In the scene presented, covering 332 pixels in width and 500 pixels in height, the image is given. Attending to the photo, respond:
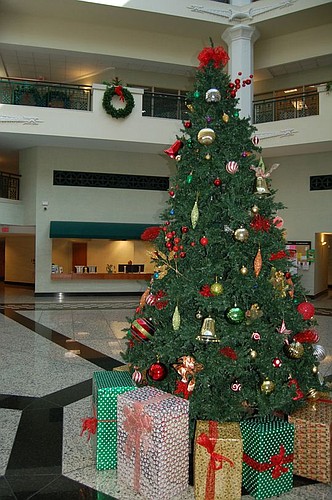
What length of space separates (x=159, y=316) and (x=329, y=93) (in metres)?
11.3

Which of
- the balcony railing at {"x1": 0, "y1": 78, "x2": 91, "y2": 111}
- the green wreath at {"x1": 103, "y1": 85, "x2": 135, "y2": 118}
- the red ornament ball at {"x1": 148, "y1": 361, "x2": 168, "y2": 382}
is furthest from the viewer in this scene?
the green wreath at {"x1": 103, "y1": 85, "x2": 135, "y2": 118}

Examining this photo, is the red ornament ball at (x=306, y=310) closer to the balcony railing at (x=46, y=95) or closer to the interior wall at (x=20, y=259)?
the balcony railing at (x=46, y=95)

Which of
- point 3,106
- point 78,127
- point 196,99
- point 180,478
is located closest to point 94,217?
point 78,127

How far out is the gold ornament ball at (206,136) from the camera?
3.35 m

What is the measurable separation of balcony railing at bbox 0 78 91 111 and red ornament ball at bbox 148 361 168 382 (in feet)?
37.3

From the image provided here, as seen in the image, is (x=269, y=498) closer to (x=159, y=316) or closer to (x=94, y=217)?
(x=159, y=316)

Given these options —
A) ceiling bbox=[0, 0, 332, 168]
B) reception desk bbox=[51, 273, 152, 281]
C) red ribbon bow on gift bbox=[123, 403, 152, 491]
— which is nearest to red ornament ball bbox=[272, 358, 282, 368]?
red ribbon bow on gift bbox=[123, 403, 152, 491]

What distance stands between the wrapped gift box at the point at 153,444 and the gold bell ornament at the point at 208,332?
0.45 meters

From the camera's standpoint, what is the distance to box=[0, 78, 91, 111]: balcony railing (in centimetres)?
1268

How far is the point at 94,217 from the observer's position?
1509 cm

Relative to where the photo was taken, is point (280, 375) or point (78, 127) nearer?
point (280, 375)

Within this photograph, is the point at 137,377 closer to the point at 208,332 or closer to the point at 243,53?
the point at 208,332

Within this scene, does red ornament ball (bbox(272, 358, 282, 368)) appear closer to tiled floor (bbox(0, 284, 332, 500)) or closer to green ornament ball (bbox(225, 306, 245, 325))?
green ornament ball (bbox(225, 306, 245, 325))

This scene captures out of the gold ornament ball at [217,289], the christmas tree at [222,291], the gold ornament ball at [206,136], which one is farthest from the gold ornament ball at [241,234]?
the gold ornament ball at [206,136]
